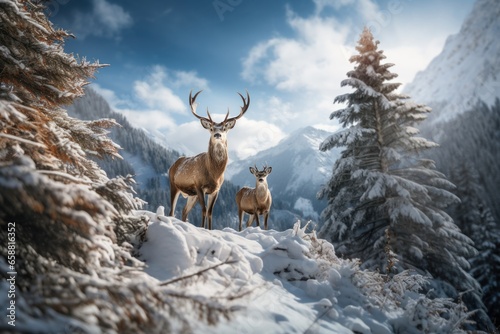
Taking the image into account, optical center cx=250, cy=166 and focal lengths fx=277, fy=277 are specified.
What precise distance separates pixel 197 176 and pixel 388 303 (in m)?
4.80

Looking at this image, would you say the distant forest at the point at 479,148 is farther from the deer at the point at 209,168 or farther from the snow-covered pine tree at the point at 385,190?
the deer at the point at 209,168

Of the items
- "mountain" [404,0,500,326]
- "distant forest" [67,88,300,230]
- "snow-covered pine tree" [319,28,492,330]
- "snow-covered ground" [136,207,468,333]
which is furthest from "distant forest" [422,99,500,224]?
"distant forest" [67,88,300,230]

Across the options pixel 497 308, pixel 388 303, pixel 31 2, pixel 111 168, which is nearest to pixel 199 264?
pixel 388 303

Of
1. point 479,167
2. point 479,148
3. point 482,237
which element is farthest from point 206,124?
point 479,148

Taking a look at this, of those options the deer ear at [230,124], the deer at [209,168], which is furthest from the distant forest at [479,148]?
the deer at [209,168]

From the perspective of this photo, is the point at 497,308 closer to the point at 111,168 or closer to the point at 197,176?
the point at 197,176

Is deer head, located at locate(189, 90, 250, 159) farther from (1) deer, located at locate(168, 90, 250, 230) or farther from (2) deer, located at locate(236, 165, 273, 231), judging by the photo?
(2) deer, located at locate(236, 165, 273, 231)

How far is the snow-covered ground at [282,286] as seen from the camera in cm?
271

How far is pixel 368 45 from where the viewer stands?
13.1 m

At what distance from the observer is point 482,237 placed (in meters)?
21.1
